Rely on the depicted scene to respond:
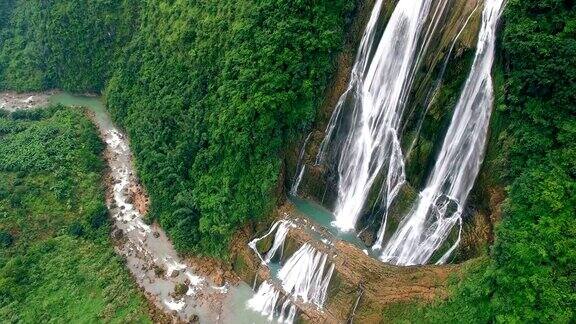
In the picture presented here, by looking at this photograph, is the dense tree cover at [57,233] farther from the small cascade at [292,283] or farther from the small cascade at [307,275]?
the small cascade at [307,275]

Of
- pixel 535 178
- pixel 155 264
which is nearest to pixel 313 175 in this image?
pixel 155 264

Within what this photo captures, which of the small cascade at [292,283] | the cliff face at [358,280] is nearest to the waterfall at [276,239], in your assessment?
the small cascade at [292,283]

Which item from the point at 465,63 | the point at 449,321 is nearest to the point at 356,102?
the point at 465,63

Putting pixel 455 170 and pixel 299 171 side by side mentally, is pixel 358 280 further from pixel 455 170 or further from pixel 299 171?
pixel 299 171

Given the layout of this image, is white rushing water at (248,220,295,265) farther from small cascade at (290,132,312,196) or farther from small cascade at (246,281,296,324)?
small cascade at (290,132,312,196)

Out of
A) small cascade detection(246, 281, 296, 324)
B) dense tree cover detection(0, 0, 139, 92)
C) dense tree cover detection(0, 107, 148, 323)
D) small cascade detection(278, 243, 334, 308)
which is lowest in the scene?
dense tree cover detection(0, 107, 148, 323)

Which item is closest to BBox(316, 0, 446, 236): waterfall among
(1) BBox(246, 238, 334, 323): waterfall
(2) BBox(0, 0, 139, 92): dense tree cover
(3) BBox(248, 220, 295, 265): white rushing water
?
(1) BBox(246, 238, 334, 323): waterfall

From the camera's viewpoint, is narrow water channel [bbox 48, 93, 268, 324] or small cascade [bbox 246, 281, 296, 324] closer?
small cascade [bbox 246, 281, 296, 324]
